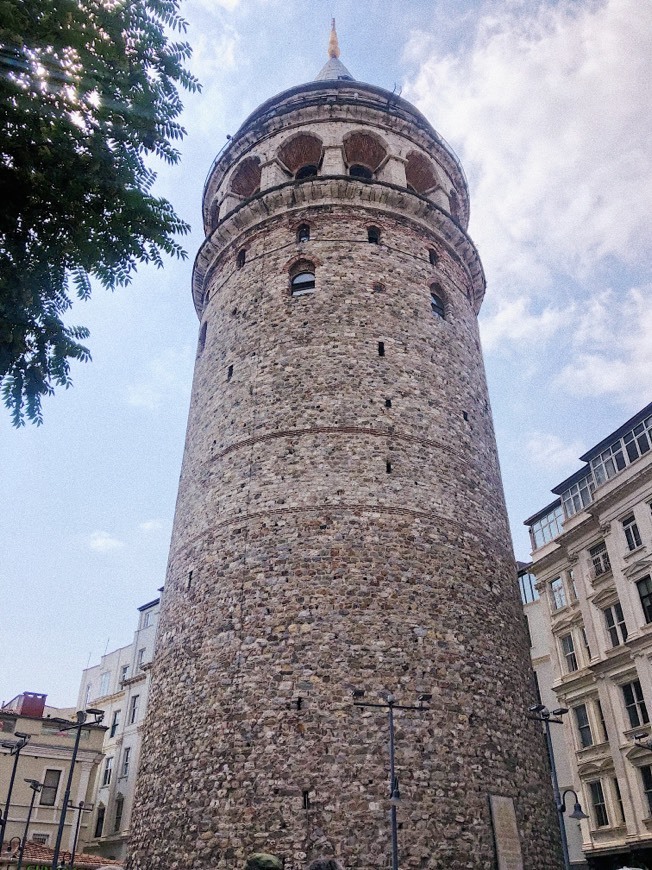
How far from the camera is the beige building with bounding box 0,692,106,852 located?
2592 centimetres

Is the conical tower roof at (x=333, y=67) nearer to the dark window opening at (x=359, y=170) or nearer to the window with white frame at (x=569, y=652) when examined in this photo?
the dark window opening at (x=359, y=170)

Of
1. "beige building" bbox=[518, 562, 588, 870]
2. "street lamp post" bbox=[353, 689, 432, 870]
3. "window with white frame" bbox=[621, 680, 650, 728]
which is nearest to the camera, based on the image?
"street lamp post" bbox=[353, 689, 432, 870]

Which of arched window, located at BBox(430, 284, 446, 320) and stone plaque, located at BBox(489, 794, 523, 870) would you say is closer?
stone plaque, located at BBox(489, 794, 523, 870)

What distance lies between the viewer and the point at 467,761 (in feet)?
44.7

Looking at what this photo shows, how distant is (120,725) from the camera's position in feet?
111

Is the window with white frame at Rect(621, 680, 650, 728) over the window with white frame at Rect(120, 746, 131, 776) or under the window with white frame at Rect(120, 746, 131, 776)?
under

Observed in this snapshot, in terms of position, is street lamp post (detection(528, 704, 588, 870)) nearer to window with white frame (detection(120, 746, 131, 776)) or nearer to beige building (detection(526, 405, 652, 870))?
beige building (detection(526, 405, 652, 870))

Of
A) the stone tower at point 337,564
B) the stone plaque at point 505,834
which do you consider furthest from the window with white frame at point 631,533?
the stone plaque at point 505,834

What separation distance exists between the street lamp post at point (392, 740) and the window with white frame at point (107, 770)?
77.2 feet

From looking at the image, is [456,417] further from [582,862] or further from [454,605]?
[582,862]

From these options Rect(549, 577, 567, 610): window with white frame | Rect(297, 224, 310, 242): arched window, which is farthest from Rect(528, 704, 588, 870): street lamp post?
Rect(297, 224, 310, 242): arched window

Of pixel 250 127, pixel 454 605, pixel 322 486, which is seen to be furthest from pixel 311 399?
pixel 250 127

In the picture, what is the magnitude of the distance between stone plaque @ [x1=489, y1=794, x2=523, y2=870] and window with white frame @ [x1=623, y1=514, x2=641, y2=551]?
1044 cm

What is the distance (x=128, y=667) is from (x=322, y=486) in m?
23.9
